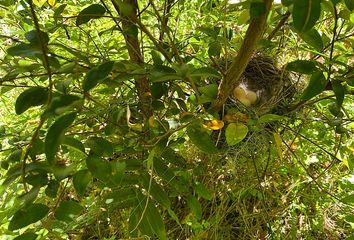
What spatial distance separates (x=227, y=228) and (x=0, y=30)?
93 centimetres

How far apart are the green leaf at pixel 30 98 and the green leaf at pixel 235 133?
30 centimetres

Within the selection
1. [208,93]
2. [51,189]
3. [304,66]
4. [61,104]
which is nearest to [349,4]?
[304,66]

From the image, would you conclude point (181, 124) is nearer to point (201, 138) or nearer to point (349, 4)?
point (201, 138)

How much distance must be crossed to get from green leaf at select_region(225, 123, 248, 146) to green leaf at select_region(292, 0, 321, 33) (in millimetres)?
333

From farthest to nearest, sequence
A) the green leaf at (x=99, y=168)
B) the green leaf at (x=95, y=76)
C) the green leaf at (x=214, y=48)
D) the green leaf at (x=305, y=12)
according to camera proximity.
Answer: the green leaf at (x=214, y=48)
the green leaf at (x=99, y=168)
the green leaf at (x=95, y=76)
the green leaf at (x=305, y=12)

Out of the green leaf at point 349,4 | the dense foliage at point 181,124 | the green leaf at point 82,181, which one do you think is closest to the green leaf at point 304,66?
the dense foliage at point 181,124

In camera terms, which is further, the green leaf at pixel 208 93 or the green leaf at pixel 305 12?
the green leaf at pixel 208 93

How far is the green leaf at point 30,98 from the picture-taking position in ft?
1.67

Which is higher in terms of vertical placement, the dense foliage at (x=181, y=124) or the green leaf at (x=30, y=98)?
the green leaf at (x=30, y=98)

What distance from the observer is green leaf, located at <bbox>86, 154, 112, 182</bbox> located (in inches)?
22.8

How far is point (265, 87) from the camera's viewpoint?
90cm

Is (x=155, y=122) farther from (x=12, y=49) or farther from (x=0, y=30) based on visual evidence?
(x=0, y=30)

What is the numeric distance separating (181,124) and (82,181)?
0.66ft

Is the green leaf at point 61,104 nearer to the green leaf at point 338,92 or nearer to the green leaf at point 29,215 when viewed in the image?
the green leaf at point 29,215
